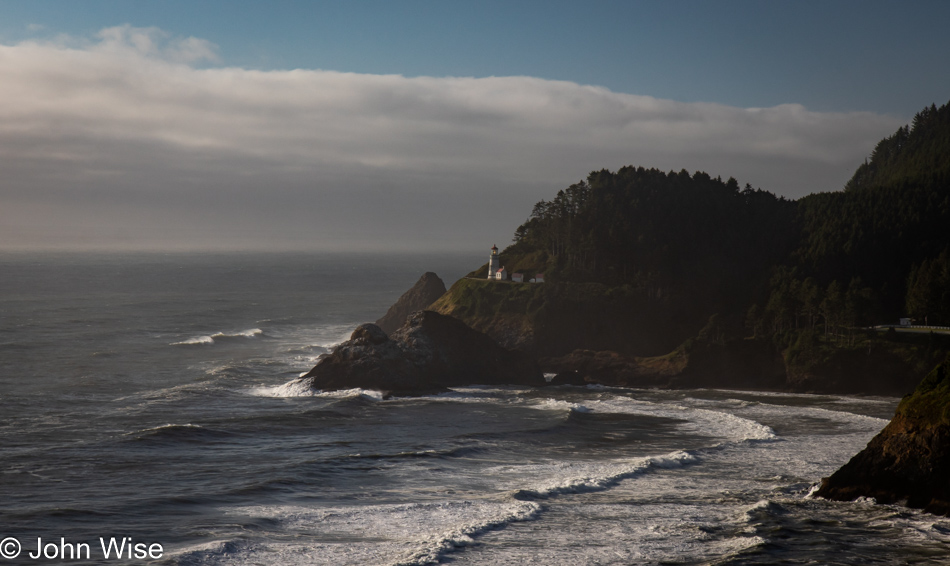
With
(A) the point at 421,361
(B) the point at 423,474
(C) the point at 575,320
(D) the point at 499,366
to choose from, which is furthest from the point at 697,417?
(C) the point at 575,320

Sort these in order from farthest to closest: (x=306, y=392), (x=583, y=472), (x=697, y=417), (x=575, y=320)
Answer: (x=575, y=320)
(x=306, y=392)
(x=697, y=417)
(x=583, y=472)

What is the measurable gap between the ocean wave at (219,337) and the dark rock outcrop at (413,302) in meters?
20.0

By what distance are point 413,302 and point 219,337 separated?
28.9 metres

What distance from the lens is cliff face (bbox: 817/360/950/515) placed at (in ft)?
100

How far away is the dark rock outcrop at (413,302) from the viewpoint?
103000 millimetres

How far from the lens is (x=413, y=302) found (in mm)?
104000

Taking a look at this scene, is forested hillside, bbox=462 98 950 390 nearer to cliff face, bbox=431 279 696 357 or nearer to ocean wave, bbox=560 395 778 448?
cliff face, bbox=431 279 696 357

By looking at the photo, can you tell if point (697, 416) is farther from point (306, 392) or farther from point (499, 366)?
point (306, 392)

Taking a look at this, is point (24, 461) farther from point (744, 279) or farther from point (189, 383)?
point (744, 279)

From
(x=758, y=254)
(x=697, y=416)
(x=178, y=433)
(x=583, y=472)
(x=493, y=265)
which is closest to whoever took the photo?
(x=583, y=472)

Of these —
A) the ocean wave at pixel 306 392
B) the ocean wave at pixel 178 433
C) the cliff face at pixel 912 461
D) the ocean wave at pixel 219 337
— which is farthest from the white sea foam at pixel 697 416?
the ocean wave at pixel 219 337

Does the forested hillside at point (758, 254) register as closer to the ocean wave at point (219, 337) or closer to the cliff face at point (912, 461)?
the cliff face at point (912, 461)

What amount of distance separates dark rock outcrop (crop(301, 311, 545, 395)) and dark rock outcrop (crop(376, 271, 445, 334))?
3001cm

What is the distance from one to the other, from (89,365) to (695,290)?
7133cm
